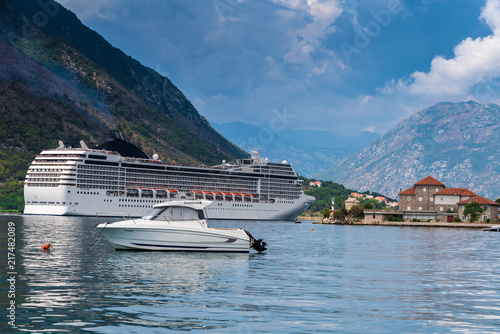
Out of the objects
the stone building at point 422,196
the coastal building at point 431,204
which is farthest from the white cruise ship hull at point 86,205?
the stone building at point 422,196

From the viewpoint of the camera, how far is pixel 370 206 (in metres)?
155

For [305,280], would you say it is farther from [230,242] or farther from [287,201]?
[287,201]

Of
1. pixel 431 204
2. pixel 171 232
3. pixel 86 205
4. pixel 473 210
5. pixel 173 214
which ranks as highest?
pixel 431 204

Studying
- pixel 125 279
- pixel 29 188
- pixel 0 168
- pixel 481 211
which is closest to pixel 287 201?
pixel 481 211

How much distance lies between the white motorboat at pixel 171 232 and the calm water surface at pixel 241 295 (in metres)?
0.71

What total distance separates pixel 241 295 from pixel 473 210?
121982 mm

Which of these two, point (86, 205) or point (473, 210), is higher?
point (86, 205)

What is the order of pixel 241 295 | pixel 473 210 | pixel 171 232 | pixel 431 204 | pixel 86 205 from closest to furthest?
pixel 241 295, pixel 171 232, pixel 473 210, pixel 86 205, pixel 431 204

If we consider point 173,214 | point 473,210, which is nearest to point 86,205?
point 473,210

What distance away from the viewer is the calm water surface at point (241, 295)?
15.9m

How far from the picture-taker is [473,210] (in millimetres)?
130875

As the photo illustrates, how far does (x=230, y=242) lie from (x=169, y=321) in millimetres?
20517

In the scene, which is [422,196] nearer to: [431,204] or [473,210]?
[431,204]

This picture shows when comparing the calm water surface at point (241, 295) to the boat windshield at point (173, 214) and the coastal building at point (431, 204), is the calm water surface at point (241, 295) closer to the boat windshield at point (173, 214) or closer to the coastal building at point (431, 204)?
the boat windshield at point (173, 214)
